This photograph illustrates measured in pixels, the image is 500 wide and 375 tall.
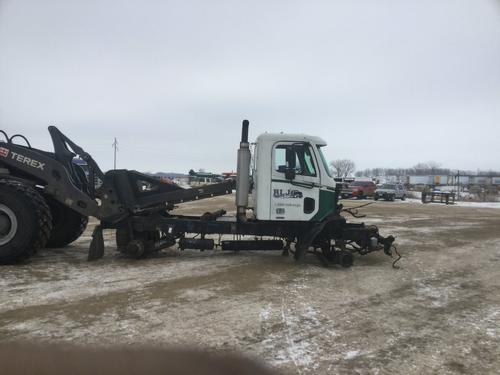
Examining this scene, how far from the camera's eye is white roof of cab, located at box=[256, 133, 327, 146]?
813 cm

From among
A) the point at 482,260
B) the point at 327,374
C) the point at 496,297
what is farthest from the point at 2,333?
the point at 482,260

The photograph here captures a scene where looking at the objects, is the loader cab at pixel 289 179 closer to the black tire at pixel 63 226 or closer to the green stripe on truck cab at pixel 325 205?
the green stripe on truck cab at pixel 325 205

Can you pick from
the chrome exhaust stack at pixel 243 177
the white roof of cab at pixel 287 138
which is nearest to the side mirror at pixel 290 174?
the white roof of cab at pixel 287 138

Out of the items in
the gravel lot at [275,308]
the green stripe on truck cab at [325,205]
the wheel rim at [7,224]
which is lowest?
the gravel lot at [275,308]

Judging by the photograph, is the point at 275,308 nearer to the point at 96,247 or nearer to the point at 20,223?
the point at 96,247

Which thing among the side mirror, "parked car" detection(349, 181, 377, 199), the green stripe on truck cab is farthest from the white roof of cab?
"parked car" detection(349, 181, 377, 199)

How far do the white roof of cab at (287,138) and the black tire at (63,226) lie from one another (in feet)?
14.7

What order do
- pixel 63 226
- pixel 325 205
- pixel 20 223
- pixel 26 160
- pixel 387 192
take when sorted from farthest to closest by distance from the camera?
Answer: pixel 387 192 < pixel 63 226 < pixel 325 205 < pixel 26 160 < pixel 20 223

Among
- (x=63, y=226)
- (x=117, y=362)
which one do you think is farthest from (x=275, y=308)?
(x=63, y=226)

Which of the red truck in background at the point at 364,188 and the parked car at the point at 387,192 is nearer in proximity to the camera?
the parked car at the point at 387,192

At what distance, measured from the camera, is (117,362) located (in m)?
3.73

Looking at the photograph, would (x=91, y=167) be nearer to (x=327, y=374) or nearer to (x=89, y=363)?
(x=89, y=363)

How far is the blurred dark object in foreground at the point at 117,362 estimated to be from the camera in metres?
3.54

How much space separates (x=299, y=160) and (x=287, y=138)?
491mm
